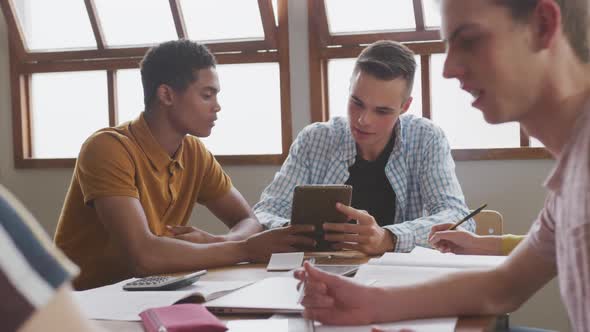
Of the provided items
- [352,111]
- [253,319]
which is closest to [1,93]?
[352,111]

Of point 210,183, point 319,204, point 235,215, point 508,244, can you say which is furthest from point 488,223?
point 210,183

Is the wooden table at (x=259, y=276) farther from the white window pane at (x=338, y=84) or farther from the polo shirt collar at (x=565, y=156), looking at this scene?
the white window pane at (x=338, y=84)

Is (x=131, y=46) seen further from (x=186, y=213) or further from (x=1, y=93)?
(x=186, y=213)

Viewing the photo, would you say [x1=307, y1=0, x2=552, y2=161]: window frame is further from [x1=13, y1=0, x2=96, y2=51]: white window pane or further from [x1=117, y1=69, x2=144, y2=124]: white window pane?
[x1=13, y1=0, x2=96, y2=51]: white window pane

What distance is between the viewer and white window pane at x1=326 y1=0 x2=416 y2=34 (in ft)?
12.6

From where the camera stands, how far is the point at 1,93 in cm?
452

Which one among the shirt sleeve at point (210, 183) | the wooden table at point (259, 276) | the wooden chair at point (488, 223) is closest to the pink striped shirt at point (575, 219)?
the wooden table at point (259, 276)

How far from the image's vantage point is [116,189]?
6.80 feet

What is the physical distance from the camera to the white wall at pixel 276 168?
356cm

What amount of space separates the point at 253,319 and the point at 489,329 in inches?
16.4

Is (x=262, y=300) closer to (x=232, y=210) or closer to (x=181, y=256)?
(x=181, y=256)

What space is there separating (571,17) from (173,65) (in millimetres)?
1851

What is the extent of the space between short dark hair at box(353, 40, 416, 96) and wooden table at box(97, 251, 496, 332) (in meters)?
0.79

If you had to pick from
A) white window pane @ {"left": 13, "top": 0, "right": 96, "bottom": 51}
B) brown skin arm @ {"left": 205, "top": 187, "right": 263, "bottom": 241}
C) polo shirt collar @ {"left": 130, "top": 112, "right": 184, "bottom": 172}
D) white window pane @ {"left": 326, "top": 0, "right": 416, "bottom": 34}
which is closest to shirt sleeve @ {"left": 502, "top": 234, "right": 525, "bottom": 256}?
brown skin arm @ {"left": 205, "top": 187, "right": 263, "bottom": 241}
